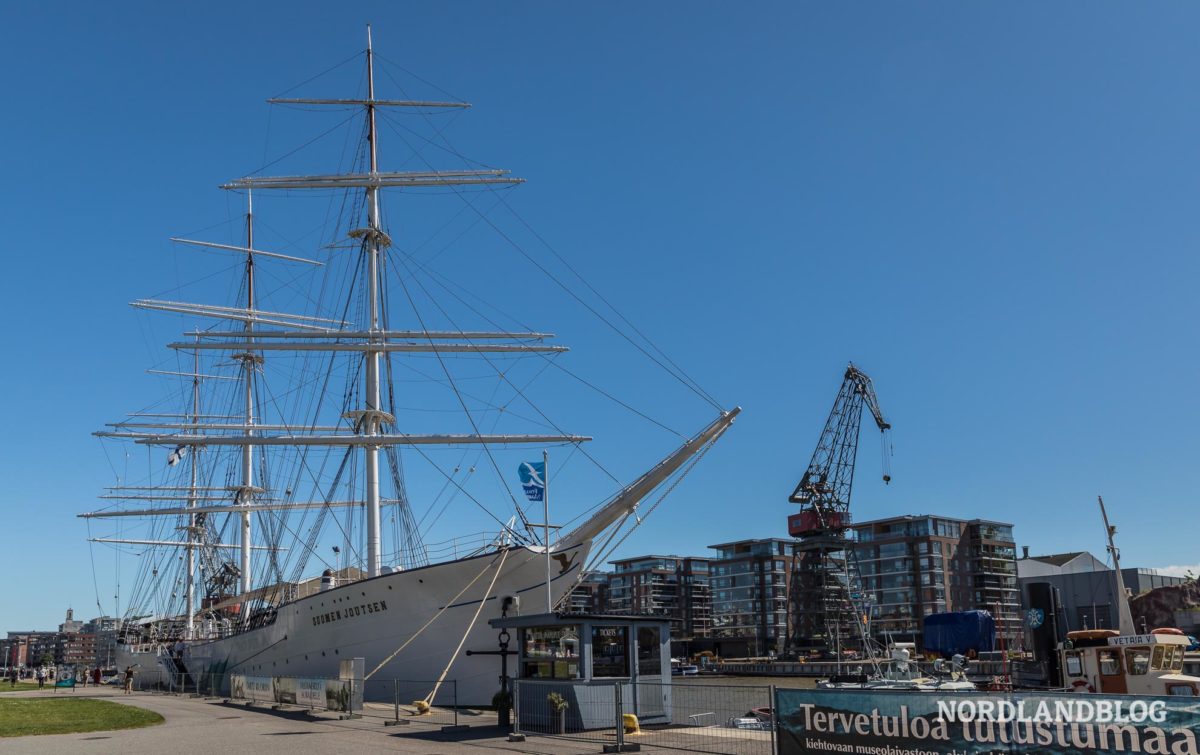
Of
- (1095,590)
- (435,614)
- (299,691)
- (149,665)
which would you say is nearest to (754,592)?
(1095,590)

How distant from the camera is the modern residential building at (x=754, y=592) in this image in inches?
6373

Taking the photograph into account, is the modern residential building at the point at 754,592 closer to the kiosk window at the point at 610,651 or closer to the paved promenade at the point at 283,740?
the paved promenade at the point at 283,740

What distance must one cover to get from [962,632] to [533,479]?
133ft

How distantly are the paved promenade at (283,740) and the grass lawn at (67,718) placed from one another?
1206 mm

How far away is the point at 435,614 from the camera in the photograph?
3178cm

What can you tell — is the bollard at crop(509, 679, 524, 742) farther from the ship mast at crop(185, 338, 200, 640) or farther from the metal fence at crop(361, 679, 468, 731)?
the ship mast at crop(185, 338, 200, 640)

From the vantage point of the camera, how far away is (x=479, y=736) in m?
20.5

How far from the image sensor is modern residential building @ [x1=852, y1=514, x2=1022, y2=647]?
139m

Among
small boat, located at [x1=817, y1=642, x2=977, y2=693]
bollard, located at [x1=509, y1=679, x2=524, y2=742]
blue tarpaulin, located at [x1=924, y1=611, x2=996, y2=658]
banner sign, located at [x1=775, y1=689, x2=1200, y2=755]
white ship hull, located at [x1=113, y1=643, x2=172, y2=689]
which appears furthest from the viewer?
white ship hull, located at [x1=113, y1=643, x2=172, y2=689]

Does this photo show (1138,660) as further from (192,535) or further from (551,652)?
(192,535)

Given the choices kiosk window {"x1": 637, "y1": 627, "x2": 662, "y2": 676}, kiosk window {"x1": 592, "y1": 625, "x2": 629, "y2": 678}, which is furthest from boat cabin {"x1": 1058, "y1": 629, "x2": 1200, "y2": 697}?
kiosk window {"x1": 592, "y1": 625, "x2": 629, "y2": 678}

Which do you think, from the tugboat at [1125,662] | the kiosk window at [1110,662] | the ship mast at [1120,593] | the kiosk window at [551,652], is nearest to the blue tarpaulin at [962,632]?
the ship mast at [1120,593]

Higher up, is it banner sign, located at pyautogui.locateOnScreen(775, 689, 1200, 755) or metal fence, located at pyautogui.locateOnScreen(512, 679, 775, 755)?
banner sign, located at pyautogui.locateOnScreen(775, 689, 1200, 755)

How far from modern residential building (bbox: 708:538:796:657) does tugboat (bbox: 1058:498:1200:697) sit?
139 meters
